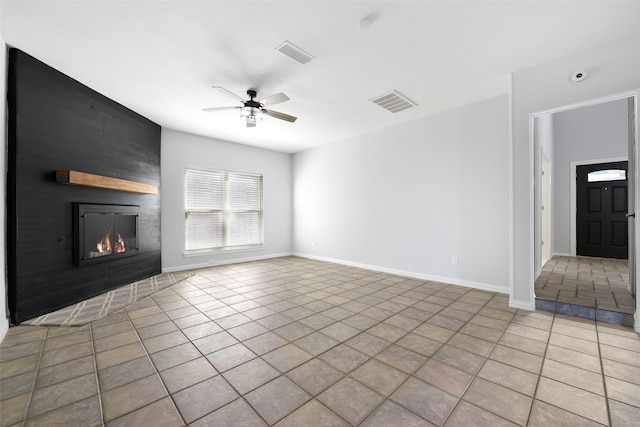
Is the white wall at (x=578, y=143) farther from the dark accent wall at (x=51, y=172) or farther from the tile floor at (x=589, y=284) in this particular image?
the dark accent wall at (x=51, y=172)

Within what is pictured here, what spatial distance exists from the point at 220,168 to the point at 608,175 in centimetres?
815

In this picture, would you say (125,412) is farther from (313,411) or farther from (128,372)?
(313,411)

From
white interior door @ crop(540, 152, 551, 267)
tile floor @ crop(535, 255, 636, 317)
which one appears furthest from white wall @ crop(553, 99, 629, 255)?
tile floor @ crop(535, 255, 636, 317)

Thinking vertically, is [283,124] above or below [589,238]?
above

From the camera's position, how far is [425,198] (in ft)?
14.3

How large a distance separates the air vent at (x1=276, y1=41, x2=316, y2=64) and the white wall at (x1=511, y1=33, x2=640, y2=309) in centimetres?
245

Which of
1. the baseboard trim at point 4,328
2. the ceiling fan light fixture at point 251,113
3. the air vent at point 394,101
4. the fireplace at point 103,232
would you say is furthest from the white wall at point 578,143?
the baseboard trim at point 4,328

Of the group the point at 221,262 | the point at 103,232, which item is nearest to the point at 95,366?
the point at 103,232

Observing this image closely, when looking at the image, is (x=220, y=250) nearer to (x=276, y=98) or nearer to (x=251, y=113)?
(x=251, y=113)

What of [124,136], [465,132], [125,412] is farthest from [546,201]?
[124,136]

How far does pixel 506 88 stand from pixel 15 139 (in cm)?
563

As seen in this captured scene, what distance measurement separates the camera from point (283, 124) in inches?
183

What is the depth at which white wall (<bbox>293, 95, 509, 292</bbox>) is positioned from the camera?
365cm

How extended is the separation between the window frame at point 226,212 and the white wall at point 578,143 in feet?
22.5
